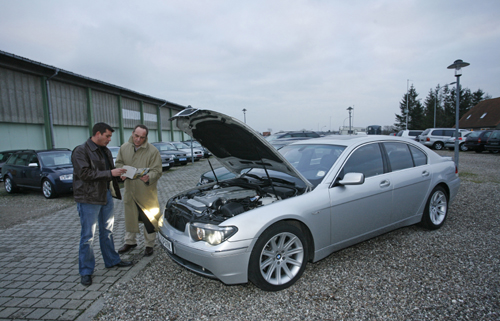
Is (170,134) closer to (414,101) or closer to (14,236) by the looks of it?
(14,236)

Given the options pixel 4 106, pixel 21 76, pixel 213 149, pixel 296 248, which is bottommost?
pixel 296 248

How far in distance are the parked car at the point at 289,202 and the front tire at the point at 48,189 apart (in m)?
6.59

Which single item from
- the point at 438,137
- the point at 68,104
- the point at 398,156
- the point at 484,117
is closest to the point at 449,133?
the point at 438,137

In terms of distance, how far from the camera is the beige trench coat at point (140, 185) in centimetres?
392

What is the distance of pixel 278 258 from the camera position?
2.96 m

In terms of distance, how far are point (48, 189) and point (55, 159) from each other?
1158mm

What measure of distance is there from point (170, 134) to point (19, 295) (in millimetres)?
36310

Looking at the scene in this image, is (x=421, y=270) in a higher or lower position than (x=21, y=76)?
lower

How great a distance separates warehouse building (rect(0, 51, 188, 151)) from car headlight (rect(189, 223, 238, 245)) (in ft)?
58.7

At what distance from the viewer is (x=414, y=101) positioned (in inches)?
A: 2773

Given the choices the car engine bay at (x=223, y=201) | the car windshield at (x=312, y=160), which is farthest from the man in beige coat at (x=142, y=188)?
the car windshield at (x=312, y=160)

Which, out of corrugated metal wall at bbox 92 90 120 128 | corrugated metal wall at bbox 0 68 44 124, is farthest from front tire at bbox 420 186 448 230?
corrugated metal wall at bbox 92 90 120 128

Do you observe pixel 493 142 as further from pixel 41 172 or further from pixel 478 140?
pixel 41 172

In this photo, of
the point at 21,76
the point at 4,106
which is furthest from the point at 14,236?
the point at 21,76
